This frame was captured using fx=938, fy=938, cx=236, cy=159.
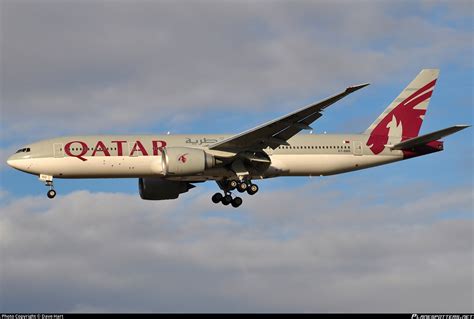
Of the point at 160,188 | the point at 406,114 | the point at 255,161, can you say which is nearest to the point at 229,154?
the point at 255,161

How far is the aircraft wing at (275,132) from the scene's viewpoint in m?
Result: 42.6

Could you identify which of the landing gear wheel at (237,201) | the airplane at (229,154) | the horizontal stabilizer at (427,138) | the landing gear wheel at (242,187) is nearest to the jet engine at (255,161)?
the airplane at (229,154)

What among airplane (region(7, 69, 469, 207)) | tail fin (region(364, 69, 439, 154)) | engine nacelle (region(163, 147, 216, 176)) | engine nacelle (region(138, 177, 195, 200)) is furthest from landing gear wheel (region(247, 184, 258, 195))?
tail fin (region(364, 69, 439, 154))

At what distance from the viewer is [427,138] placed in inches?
1845

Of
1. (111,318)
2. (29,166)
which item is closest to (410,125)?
(29,166)

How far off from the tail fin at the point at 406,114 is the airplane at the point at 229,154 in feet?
0.35

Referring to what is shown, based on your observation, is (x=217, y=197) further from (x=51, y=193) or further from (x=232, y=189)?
(x=51, y=193)

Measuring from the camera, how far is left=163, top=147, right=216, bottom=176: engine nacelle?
4372 cm

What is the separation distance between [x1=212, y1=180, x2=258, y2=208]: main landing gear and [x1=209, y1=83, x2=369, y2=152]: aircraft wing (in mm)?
2227

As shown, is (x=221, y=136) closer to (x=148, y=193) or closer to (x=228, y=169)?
(x=228, y=169)

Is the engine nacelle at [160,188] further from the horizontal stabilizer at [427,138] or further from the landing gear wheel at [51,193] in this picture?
the horizontal stabilizer at [427,138]

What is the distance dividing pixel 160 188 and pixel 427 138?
14.2 m

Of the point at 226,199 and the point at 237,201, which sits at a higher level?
the point at 226,199

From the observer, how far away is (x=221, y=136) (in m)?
47.3
